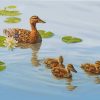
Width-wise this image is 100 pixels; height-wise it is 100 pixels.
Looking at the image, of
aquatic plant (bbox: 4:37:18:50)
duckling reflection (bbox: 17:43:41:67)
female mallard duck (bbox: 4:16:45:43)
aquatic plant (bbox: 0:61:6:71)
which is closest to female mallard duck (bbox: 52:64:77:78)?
duckling reflection (bbox: 17:43:41:67)

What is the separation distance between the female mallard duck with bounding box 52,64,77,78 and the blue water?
95mm

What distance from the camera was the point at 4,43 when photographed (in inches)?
365

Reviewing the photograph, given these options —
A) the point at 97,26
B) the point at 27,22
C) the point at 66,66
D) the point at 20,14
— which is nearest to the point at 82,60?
the point at 66,66

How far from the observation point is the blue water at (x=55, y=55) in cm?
736

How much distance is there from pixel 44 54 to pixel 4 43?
815mm

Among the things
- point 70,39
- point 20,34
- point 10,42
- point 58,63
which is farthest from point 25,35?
point 58,63

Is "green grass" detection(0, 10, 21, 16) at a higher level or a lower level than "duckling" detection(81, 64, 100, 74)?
higher

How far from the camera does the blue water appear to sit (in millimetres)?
7355

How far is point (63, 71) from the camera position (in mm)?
8023

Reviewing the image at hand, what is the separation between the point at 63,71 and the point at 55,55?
113 centimetres

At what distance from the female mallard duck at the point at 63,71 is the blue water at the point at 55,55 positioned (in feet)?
0.31

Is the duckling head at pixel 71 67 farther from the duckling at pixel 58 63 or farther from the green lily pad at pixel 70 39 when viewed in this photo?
the green lily pad at pixel 70 39

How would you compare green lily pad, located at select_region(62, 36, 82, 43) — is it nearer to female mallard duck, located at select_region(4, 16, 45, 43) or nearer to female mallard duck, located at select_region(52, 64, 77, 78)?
female mallard duck, located at select_region(4, 16, 45, 43)

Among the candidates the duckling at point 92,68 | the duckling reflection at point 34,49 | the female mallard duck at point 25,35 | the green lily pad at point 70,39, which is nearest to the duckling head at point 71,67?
the duckling at point 92,68
